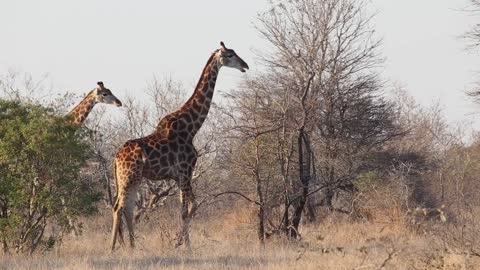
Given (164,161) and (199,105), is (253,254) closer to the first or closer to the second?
(164,161)

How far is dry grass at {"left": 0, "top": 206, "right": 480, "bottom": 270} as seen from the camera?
8789 millimetres

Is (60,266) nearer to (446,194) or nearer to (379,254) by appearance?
(379,254)

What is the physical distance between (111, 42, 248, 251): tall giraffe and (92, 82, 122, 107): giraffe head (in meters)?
3.09

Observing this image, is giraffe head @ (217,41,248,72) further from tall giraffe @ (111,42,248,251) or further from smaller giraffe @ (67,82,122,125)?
smaller giraffe @ (67,82,122,125)

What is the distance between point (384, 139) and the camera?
23.6 m

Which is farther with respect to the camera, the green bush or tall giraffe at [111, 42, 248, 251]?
tall giraffe at [111, 42, 248, 251]

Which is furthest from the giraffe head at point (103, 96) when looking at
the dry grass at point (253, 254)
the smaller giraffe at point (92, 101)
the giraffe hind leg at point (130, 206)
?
the giraffe hind leg at point (130, 206)

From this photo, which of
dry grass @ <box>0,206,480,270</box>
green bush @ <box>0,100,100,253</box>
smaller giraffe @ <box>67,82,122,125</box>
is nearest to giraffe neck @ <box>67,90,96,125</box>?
smaller giraffe @ <box>67,82,122,125</box>

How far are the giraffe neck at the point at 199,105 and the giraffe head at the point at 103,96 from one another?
9.66 ft

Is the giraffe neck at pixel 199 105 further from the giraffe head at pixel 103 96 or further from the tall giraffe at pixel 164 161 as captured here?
the giraffe head at pixel 103 96

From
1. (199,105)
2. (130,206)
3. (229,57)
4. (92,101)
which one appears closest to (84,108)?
(92,101)

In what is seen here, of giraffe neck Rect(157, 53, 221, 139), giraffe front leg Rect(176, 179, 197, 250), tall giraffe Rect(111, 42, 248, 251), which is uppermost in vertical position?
giraffe neck Rect(157, 53, 221, 139)

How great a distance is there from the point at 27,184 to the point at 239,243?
4066 millimetres

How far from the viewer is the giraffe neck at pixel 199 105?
43.8ft
